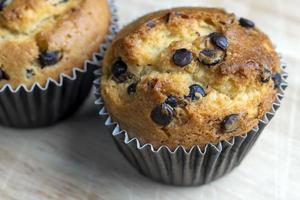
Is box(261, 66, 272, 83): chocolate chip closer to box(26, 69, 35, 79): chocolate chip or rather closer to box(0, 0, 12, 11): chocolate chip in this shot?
box(26, 69, 35, 79): chocolate chip

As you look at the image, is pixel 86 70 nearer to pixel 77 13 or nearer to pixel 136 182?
pixel 77 13

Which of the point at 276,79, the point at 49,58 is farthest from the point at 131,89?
the point at 276,79

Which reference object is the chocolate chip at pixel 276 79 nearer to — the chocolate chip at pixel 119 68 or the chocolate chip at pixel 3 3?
the chocolate chip at pixel 119 68

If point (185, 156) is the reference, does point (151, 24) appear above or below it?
above

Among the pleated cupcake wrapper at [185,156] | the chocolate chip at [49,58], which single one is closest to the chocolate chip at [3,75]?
the chocolate chip at [49,58]

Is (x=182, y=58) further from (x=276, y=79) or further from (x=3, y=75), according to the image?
(x=3, y=75)

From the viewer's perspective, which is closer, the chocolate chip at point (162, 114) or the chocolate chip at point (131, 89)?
the chocolate chip at point (162, 114)
